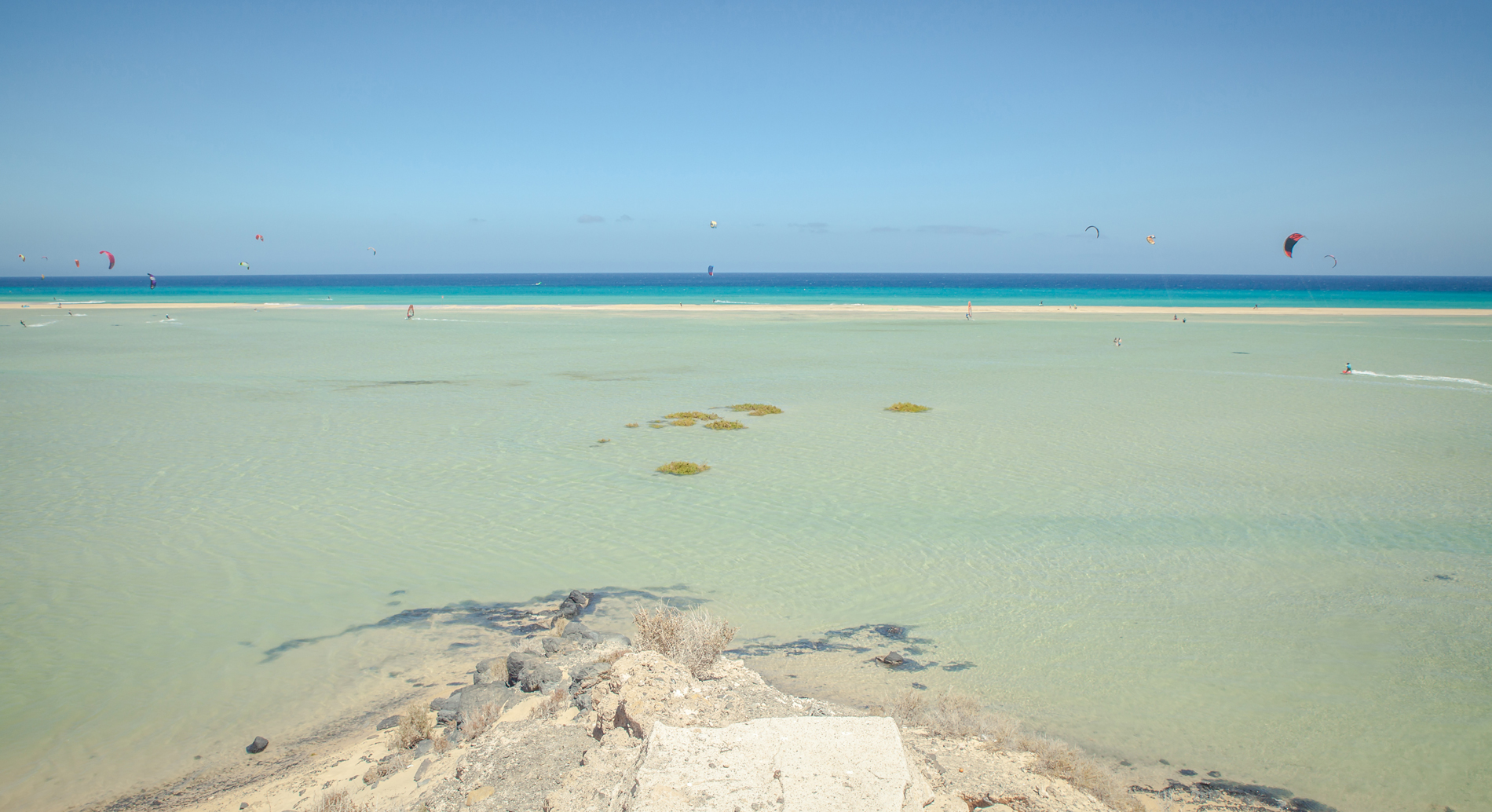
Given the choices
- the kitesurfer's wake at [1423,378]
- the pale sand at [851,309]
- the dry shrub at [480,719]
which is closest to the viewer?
the dry shrub at [480,719]

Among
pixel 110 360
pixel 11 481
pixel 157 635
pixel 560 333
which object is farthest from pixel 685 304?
pixel 157 635

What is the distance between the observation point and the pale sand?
66.7 meters

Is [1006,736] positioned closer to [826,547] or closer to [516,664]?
[516,664]

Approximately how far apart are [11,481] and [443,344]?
25.8 m

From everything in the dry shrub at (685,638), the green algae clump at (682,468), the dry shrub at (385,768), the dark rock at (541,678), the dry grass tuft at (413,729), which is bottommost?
the dry shrub at (385,768)

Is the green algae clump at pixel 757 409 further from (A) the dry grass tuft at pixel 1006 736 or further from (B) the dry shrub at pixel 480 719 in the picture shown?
(B) the dry shrub at pixel 480 719

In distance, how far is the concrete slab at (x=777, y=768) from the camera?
417cm

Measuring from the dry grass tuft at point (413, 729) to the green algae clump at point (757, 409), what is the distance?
14.0 metres

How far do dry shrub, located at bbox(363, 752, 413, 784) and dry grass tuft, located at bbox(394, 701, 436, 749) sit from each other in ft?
0.60

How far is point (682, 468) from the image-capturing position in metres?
14.1

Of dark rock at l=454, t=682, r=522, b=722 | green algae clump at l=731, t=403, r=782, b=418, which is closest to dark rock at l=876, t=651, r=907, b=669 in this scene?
dark rock at l=454, t=682, r=522, b=722

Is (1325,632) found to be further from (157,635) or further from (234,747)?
(157,635)

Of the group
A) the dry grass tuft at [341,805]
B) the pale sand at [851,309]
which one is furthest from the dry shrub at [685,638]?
the pale sand at [851,309]

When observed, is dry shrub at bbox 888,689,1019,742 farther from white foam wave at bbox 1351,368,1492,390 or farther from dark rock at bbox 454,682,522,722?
white foam wave at bbox 1351,368,1492,390
